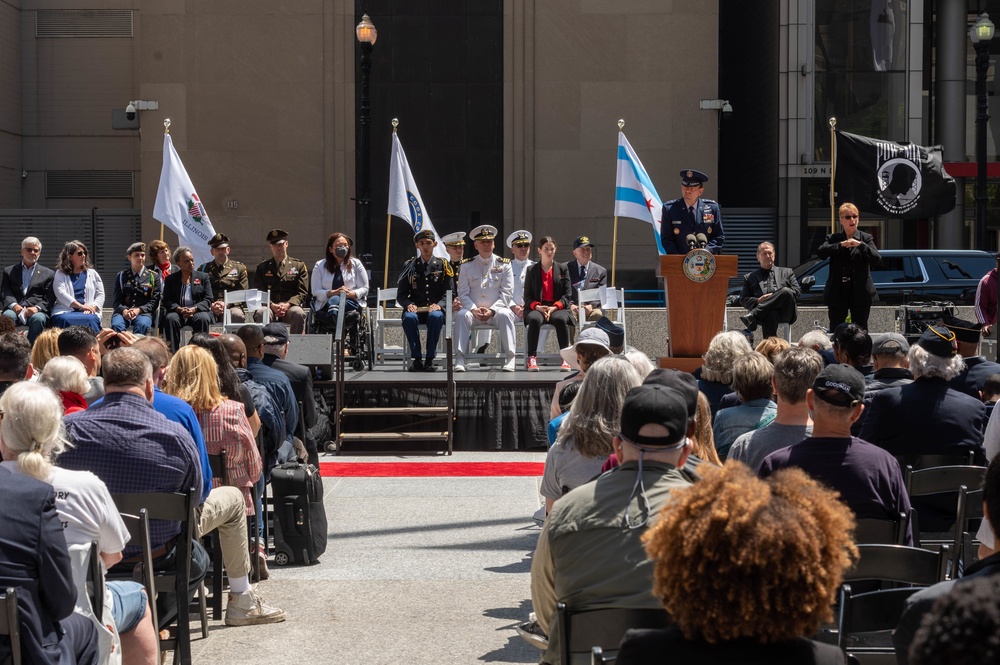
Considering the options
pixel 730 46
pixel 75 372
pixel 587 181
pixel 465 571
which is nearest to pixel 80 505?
pixel 75 372

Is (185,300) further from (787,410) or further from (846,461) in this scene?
(846,461)

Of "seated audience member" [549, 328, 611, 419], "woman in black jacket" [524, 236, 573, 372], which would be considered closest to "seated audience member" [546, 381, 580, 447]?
"seated audience member" [549, 328, 611, 419]

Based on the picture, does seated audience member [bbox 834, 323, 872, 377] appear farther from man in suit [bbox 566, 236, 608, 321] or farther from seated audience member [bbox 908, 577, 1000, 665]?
man in suit [bbox 566, 236, 608, 321]

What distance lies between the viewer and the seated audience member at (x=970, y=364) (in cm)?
762

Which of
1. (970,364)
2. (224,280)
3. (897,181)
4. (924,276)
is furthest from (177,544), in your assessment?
(924,276)

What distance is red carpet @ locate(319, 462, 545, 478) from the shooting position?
1152 cm

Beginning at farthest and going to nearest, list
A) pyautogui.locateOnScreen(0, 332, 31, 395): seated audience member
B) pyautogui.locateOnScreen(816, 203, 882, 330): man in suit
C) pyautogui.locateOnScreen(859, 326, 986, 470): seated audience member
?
pyautogui.locateOnScreen(816, 203, 882, 330): man in suit < pyautogui.locateOnScreen(0, 332, 31, 395): seated audience member < pyautogui.locateOnScreen(859, 326, 986, 470): seated audience member

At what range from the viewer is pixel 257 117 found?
80.7 ft

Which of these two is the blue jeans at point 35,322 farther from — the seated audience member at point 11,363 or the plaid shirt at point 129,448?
the plaid shirt at point 129,448

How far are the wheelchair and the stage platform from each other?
1237mm

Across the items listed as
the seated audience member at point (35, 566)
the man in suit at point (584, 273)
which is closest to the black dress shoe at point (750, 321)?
the man in suit at point (584, 273)

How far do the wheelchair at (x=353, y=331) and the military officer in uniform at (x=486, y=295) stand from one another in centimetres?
117

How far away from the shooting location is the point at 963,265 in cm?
1953

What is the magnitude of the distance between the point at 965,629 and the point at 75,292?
14.2 meters
